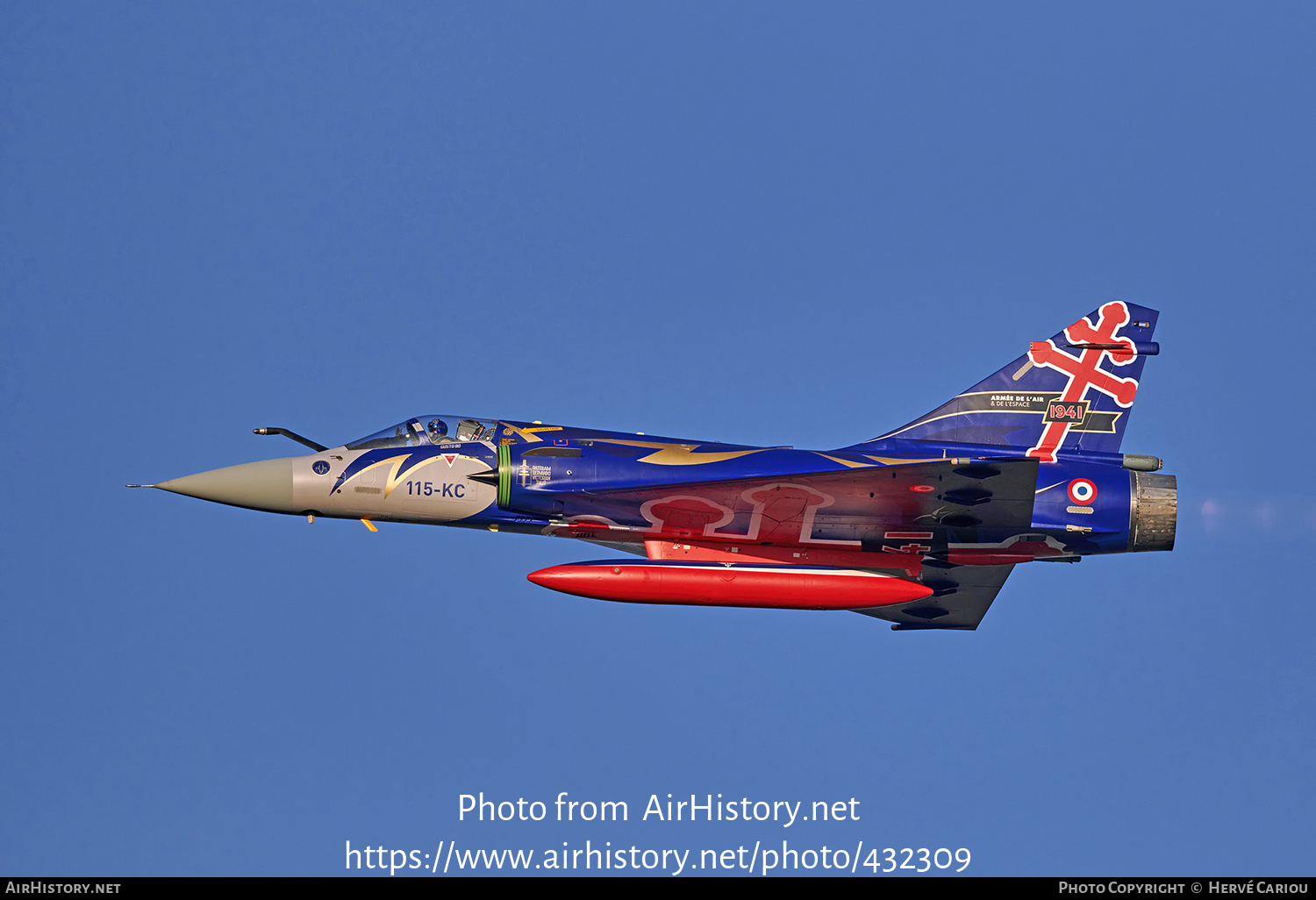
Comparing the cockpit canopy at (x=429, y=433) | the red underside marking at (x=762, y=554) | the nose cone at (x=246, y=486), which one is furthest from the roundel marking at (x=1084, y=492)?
the nose cone at (x=246, y=486)

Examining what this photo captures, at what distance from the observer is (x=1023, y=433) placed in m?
22.9

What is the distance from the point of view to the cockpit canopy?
2245 cm

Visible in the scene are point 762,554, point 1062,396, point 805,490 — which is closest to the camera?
point 805,490

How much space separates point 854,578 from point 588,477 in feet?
13.9

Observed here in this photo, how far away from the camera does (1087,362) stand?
76.1ft

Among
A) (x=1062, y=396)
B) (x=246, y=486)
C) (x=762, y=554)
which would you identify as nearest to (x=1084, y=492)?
(x=1062, y=396)

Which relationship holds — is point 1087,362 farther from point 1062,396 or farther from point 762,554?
point 762,554

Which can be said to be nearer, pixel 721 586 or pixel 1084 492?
pixel 1084 492

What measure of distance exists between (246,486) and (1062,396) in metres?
12.4

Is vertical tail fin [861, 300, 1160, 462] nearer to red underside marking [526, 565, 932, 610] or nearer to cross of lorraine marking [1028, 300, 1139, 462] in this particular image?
cross of lorraine marking [1028, 300, 1139, 462]

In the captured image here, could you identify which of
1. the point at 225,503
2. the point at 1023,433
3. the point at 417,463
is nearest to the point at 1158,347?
the point at 1023,433

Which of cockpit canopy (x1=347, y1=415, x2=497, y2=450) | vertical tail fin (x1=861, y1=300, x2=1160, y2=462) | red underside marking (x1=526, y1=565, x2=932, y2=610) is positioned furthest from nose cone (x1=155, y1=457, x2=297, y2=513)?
vertical tail fin (x1=861, y1=300, x2=1160, y2=462)
